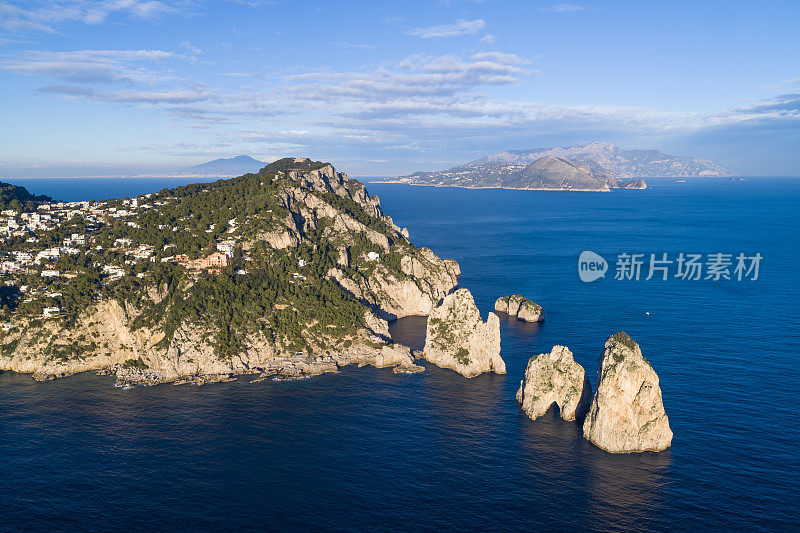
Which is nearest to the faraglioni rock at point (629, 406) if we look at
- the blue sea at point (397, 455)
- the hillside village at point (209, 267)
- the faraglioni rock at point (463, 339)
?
the blue sea at point (397, 455)

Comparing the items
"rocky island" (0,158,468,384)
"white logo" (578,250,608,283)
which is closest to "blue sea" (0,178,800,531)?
"rocky island" (0,158,468,384)

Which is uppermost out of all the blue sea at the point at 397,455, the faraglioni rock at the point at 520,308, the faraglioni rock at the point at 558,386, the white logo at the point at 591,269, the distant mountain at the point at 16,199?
the distant mountain at the point at 16,199

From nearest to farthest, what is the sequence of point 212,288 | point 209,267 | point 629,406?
point 629,406, point 212,288, point 209,267

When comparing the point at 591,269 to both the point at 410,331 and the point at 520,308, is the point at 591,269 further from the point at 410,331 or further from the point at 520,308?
the point at 410,331

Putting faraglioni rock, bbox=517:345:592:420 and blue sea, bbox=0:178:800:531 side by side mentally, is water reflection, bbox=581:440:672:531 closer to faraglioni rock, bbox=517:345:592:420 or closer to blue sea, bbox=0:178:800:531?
blue sea, bbox=0:178:800:531

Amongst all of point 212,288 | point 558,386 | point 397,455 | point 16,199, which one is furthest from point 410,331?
point 16,199

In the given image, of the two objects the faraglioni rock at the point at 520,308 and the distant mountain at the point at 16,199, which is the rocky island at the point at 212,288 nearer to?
the distant mountain at the point at 16,199
